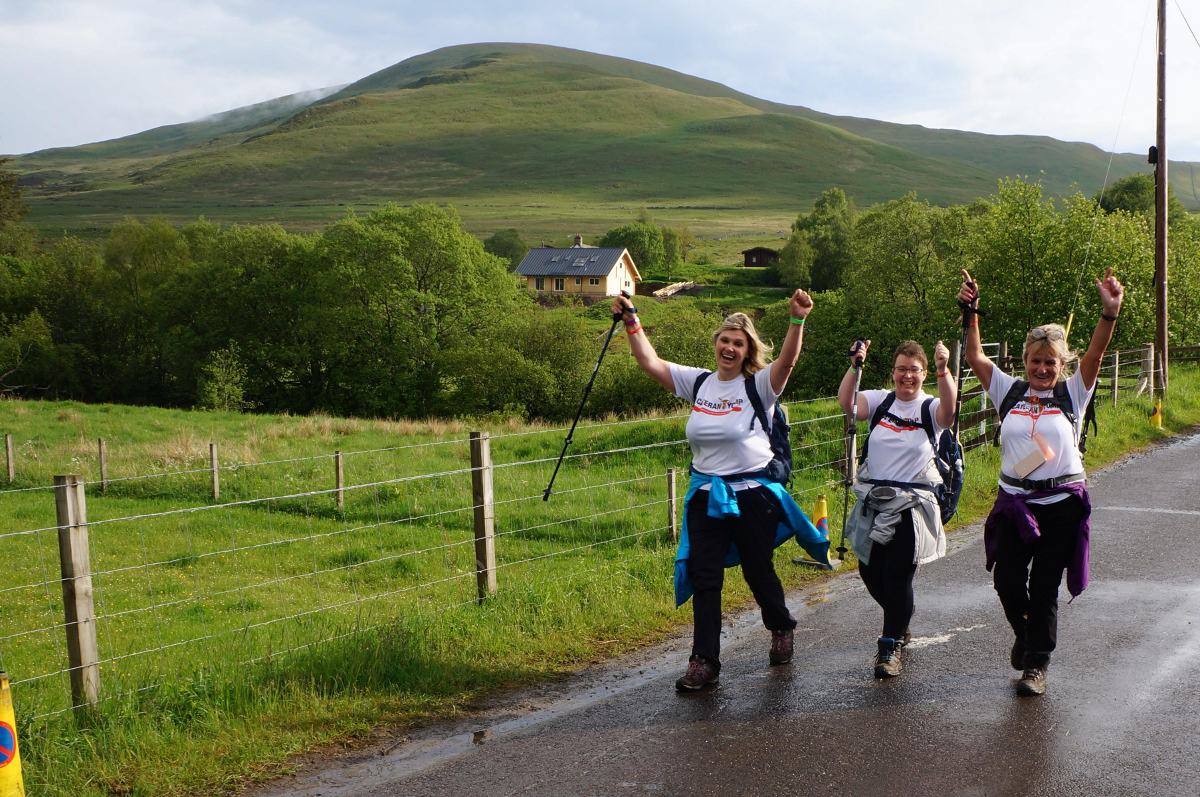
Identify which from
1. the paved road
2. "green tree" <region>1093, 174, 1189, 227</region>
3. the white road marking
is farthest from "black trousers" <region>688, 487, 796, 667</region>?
"green tree" <region>1093, 174, 1189, 227</region>

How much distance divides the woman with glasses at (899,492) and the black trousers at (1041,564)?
41 centimetres

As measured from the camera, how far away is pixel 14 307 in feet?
211

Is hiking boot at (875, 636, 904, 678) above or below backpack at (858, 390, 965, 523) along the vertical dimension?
below

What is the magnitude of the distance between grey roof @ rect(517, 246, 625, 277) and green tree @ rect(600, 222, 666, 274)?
12.7 m

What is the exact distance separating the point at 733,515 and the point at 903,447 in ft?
3.75

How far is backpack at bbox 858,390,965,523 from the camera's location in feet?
18.5

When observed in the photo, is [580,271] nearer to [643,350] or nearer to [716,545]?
[643,350]

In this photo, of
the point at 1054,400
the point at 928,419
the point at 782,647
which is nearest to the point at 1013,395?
the point at 1054,400

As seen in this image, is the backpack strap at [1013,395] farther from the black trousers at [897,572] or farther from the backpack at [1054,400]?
the black trousers at [897,572]

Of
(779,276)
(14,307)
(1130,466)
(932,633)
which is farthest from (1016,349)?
(779,276)

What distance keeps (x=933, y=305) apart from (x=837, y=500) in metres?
31.9

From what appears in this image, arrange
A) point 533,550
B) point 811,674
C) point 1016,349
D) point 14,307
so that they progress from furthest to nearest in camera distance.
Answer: point 14,307 < point 1016,349 < point 533,550 < point 811,674

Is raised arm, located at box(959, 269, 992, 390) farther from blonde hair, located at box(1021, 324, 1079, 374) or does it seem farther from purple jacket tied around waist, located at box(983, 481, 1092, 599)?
purple jacket tied around waist, located at box(983, 481, 1092, 599)

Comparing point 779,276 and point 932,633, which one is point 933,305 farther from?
point 779,276
